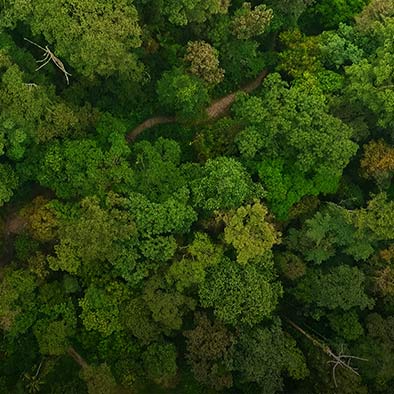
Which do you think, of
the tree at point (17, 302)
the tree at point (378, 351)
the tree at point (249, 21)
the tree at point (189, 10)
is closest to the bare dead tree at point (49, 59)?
the tree at point (189, 10)

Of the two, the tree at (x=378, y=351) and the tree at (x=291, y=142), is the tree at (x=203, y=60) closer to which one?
the tree at (x=291, y=142)

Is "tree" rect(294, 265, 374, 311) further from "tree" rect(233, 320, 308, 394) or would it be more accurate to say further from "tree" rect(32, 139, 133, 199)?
"tree" rect(32, 139, 133, 199)

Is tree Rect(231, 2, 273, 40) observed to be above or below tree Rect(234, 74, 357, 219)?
above

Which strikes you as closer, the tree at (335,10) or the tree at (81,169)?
the tree at (81,169)

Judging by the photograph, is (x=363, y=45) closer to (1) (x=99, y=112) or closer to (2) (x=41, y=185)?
(1) (x=99, y=112)

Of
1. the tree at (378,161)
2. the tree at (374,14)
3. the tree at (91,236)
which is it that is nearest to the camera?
the tree at (91,236)

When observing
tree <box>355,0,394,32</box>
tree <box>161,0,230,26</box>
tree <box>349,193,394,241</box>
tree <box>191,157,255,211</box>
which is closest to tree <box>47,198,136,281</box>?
tree <box>191,157,255,211</box>

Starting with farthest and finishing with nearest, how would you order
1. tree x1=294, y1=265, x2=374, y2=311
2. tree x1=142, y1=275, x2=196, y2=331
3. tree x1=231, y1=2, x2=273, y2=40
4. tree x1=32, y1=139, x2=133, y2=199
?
tree x1=231, y1=2, x2=273, y2=40 → tree x1=294, y1=265, x2=374, y2=311 → tree x1=32, y1=139, x2=133, y2=199 → tree x1=142, y1=275, x2=196, y2=331
